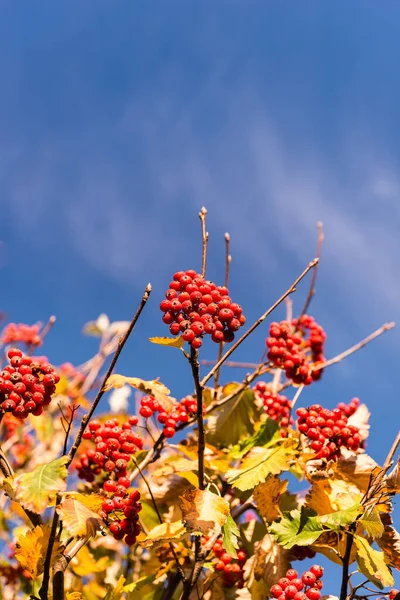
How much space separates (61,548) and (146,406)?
1313mm

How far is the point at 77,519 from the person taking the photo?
8.50 ft

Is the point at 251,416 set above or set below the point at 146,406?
above

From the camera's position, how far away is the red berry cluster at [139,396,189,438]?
395 centimetres

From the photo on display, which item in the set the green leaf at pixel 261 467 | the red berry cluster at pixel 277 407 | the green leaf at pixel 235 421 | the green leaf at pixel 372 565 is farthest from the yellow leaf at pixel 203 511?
the red berry cluster at pixel 277 407

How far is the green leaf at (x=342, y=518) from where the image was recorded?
2.80m

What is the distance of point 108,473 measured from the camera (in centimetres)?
357

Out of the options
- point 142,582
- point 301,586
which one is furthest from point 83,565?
point 301,586

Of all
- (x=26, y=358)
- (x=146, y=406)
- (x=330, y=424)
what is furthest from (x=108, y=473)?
(x=330, y=424)

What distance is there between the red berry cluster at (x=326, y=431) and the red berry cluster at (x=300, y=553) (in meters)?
0.60

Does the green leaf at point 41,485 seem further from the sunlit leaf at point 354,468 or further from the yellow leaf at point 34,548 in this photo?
the sunlit leaf at point 354,468

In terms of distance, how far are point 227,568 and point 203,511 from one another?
1364mm

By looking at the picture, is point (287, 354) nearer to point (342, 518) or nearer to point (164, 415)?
point (164, 415)

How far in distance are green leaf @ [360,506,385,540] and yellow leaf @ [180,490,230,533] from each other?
0.68 m

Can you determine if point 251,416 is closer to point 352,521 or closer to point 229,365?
point 229,365
